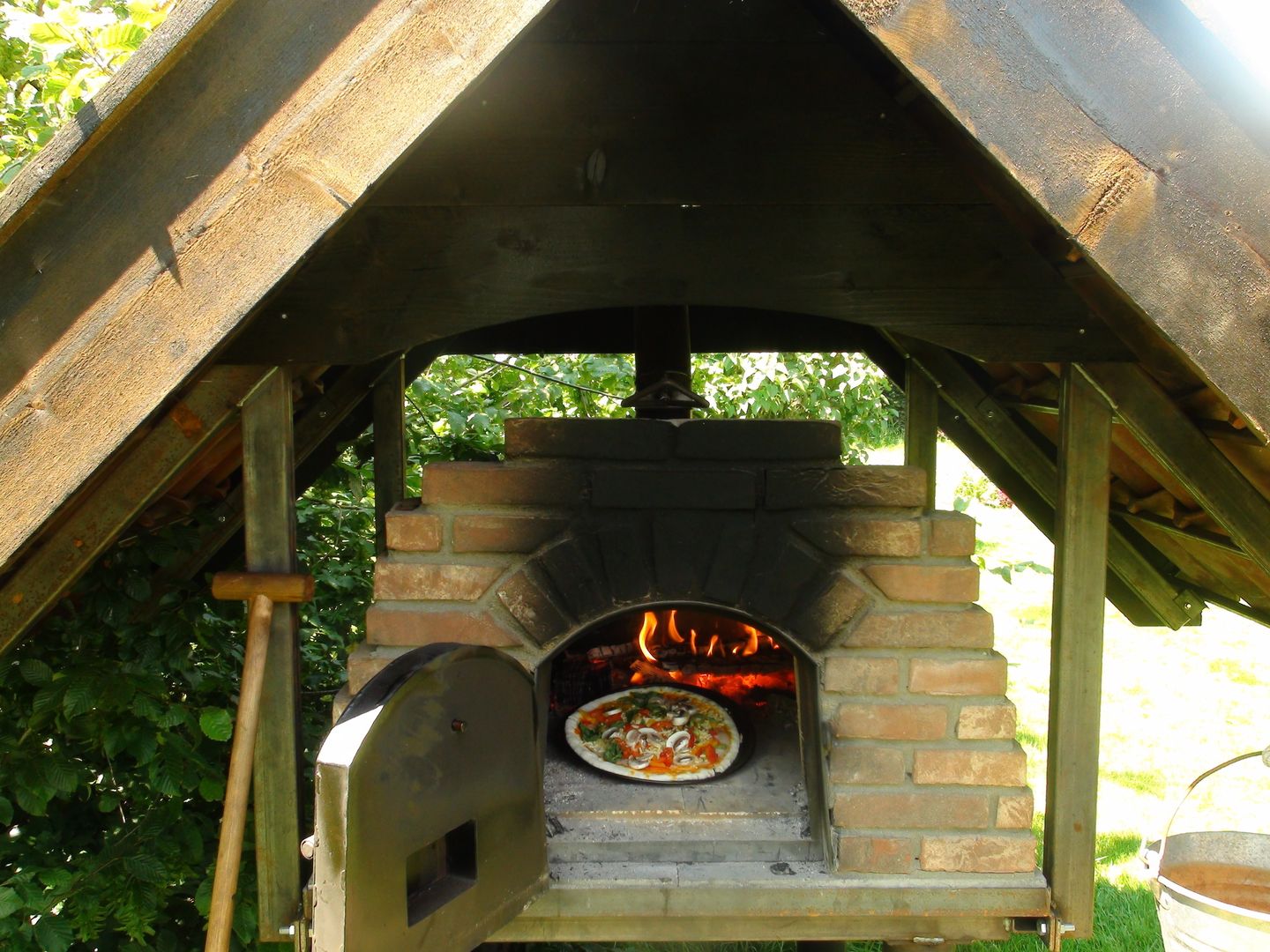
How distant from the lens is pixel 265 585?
2.00 metres

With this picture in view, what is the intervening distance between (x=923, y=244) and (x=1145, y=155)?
2.62 feet

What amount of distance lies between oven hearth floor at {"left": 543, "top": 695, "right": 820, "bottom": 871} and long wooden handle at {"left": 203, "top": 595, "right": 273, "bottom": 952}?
0.67 m

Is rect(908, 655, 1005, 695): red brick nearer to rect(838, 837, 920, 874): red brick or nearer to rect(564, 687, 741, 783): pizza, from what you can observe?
rect(838, 837, 920, 874): red brick

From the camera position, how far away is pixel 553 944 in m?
3.22

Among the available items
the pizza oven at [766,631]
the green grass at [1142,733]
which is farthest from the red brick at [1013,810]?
the green grass at [1142,733]

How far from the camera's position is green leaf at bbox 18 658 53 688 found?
7.21 ft

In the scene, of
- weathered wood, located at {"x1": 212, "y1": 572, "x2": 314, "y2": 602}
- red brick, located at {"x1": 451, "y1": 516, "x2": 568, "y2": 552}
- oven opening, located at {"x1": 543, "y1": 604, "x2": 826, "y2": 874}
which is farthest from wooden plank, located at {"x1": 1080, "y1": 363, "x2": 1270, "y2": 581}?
weathered wood, located at {"x1": 212, "y1": 572, "x2": 314, "y2": 602}

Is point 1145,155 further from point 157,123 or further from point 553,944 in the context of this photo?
point 553,944

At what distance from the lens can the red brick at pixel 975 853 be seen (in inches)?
85.3

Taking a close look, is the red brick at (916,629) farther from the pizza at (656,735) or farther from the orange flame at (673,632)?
the orange flame at (673,632)

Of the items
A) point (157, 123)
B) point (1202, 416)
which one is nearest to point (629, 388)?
point (1202, 416)

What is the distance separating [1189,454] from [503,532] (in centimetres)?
150

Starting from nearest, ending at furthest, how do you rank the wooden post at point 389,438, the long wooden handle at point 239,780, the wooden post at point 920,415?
1. the long wooden handle at point 239,780
2. the wooden post at point 389,438
3. the wooden post at point 920,415

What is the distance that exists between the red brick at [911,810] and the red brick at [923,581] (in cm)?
45
